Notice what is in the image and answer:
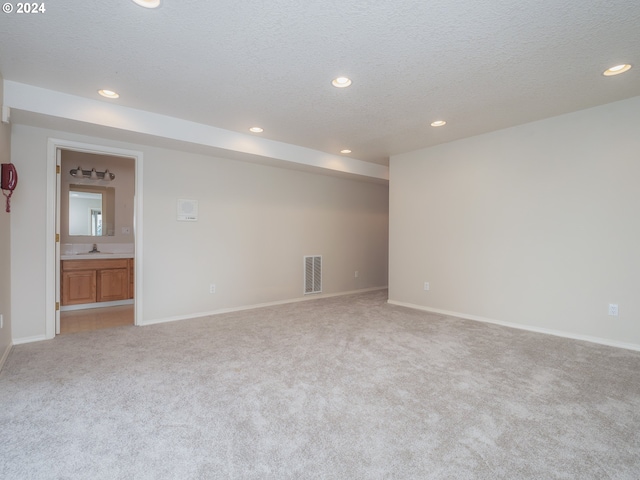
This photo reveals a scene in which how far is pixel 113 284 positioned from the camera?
505 cm

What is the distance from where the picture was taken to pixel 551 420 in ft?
6.29

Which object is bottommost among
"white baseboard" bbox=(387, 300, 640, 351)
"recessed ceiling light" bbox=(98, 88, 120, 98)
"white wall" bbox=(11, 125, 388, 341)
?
"white baseboard" bbox=(387, 300, 640, 351)

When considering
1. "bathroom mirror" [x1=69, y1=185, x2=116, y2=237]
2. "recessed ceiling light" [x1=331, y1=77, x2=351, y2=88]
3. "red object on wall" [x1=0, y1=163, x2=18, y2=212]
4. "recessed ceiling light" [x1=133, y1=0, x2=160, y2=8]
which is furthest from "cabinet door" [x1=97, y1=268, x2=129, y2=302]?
"recessed ceiling light" [x1=331, y1=77, x2=351, y2=88]

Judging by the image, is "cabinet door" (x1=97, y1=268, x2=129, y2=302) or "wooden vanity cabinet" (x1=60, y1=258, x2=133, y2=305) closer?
"wooden vanity cabinet" (x1=60, y1=258, x2=133, y2=305)

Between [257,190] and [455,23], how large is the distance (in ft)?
11.5

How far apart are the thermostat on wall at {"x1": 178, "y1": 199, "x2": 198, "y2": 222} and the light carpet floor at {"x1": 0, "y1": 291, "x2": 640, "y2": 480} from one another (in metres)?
1.55

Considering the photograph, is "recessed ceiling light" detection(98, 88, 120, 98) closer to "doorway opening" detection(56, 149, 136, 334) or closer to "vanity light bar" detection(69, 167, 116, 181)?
"doorway opening" detection(56, 149, 136, 334)

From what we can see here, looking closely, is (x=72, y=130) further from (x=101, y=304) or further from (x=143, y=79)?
(x=101, y=304)

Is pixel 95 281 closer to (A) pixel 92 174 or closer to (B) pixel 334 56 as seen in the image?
(A) pixel 92 174

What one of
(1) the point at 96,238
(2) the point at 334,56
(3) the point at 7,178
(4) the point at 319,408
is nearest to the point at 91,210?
(1) the point at 96,238

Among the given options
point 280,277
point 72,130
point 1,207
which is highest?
point 72,130

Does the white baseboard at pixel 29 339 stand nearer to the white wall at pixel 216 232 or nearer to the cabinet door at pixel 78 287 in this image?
the white wall at pixel 216 232

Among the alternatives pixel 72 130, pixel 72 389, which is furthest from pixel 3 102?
pixel 72 389

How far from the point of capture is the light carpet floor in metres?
1.54
